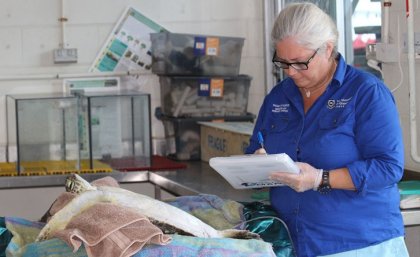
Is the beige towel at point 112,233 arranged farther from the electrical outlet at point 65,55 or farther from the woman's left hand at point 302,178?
the electrical outlet at point 65,55

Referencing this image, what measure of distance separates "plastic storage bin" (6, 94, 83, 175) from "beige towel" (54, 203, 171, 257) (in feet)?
8.78

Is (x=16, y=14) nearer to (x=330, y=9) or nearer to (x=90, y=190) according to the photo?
(x=330, y=9)

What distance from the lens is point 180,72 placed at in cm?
503

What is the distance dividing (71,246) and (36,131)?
2845 millimetres

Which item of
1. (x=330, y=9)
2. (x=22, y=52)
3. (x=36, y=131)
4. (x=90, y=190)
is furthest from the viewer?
(x=22, y=52)

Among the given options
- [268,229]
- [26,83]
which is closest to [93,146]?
[26,83]

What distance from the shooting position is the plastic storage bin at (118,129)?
4.83 meters

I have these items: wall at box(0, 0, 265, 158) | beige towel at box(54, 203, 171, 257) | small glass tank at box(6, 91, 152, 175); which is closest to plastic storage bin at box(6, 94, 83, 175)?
small glass tank at box(6, 91, 152, 175)

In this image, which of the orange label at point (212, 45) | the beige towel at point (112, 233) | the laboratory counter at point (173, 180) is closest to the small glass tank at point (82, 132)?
the laboratory counter at point (173, 180)

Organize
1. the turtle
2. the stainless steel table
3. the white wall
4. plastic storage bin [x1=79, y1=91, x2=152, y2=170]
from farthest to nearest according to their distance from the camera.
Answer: plastic storage bin [x1=79, y1=91, x2=152, y2=170]
the stainless steel table
the white wall
the turtle

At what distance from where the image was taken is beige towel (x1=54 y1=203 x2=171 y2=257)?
199cm

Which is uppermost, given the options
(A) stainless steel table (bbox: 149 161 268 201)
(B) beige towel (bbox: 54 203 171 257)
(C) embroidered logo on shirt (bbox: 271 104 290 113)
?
(C) embroidered logo on shirt (bbox: 271 104 290 113)

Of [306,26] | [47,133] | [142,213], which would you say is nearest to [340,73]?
[306,26]

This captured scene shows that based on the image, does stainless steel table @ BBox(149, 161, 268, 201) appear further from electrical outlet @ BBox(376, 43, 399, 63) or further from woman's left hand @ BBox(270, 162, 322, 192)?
woman's left hand @ BBox(270, 162, 322, 192)
